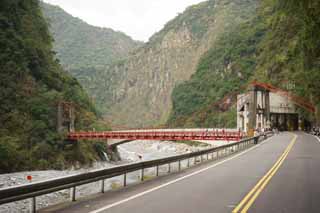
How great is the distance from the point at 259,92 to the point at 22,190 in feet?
243

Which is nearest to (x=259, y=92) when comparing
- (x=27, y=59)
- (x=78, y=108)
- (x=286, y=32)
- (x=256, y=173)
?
(x=286, y=32)

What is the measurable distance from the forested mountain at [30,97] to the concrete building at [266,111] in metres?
29.2

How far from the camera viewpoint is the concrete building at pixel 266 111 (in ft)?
246

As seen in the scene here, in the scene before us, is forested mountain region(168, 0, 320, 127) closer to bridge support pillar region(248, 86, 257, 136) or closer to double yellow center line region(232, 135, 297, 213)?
bridge support pillar region(248, 86, 257, 136)

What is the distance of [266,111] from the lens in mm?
80188

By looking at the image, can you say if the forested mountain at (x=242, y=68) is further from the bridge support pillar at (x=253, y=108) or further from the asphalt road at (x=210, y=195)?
the asphalt road at (x=210, y=195)

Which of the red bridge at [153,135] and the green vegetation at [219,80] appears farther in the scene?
the green vegetation at [219,80]

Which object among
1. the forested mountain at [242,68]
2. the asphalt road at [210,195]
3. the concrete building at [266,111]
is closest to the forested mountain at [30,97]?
A: the concrete building at [266,111]

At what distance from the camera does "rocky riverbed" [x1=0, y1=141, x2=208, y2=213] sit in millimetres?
20547

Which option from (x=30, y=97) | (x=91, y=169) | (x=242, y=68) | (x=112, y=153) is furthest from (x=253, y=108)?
(x=242, y=68)

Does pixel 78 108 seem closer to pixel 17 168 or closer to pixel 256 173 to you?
pixel 17 168

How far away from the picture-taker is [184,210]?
9.07 metres

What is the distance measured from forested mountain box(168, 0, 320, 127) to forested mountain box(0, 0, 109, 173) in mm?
34958

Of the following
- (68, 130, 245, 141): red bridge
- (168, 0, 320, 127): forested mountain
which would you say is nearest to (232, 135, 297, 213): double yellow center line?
(68, 130, 245, 141): red bridge
